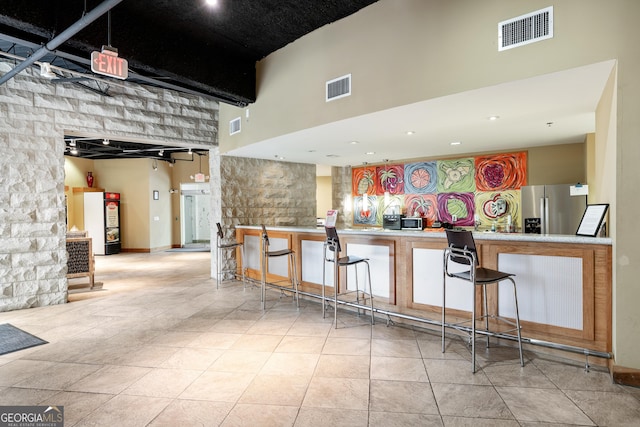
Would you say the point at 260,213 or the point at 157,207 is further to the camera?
the point at 157,207

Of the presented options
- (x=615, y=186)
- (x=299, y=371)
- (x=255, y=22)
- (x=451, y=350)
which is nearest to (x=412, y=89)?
(x=615, y=186)

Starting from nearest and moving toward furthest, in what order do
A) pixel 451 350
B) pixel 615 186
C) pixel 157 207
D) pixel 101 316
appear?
pixel 615 186, pixel 451 350, pixel 101 316, pixel 157 207

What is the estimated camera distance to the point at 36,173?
498cm

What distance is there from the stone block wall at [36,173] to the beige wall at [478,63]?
3.22 m

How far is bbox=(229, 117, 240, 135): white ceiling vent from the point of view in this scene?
6.07 meters

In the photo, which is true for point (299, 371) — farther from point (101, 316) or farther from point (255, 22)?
point (255, 22)

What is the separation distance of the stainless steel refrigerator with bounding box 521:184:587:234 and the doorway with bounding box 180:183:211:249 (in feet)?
32.0

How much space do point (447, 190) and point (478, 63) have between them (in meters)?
4.47

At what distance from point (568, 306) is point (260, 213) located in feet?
17.9

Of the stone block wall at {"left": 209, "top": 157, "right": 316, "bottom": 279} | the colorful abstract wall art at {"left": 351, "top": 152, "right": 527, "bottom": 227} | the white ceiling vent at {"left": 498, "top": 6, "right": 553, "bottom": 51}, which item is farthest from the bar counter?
the colorful abstract wall art at {"left": 351, "top": 152, "right": 527, "bottom": 227}

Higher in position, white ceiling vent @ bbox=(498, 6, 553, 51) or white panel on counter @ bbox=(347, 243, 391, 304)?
white ceiling vent @ bbox=(498, 6, 553, 51)

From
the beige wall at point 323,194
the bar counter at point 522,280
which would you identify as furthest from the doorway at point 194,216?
the bar counter at point 522,280

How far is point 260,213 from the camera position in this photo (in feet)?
23.6

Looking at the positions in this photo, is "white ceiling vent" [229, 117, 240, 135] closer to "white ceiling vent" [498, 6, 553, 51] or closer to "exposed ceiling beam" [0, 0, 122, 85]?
"exposed ceiling beam" [0, 0, 122, 85]
